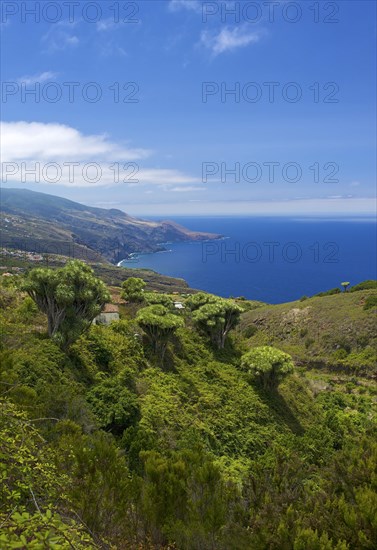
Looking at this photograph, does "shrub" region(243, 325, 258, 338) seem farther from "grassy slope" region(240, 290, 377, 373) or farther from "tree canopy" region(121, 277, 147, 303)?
"tree canopy" region(121, 277, 147, 303)

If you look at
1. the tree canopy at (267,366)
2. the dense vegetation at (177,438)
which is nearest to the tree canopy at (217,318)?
the dense vegetation at (177,438)

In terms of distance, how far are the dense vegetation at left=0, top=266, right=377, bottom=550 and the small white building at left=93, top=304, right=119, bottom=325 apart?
36.7 inches

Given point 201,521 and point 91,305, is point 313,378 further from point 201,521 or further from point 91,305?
point 201,521

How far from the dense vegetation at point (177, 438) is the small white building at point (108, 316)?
93cm

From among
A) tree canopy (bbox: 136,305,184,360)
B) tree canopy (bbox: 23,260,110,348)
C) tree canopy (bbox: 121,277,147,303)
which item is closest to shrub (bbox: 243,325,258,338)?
tree canopy (bbox: 121,277,147,303)

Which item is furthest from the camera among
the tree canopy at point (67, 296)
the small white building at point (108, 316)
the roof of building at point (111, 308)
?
the roof of building at point (111, 308)

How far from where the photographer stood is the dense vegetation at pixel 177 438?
7859 mm

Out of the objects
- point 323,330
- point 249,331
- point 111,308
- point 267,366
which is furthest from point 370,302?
point 111,308

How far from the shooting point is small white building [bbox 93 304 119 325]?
32406 millimetres

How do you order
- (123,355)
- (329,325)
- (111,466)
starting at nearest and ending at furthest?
(111,466)
(123,355)
(329,325)

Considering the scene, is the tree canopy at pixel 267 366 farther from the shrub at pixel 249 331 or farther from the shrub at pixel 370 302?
the shrub at pixel 370 302

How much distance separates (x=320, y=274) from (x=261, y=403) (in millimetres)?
185760

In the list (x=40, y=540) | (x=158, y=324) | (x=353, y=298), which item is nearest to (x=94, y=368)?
(x=158, y=324)

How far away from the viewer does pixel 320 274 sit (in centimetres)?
19925
